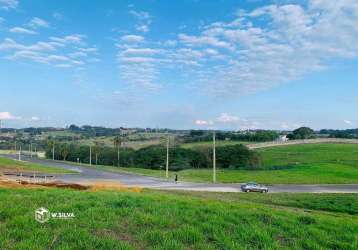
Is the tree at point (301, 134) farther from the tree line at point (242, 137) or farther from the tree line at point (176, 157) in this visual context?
the tree line at point (176, 157)

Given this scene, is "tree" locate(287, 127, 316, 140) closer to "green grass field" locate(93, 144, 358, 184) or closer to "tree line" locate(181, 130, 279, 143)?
"tree line" locate(181, 130, 279, 143)

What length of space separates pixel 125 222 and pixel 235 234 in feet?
7.74

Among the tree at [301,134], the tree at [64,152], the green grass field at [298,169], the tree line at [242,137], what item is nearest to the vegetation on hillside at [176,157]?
the green grass field at [298,169]

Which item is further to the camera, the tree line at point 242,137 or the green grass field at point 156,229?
the tree line at point 242,137

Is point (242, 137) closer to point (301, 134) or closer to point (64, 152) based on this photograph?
point (301, 134)

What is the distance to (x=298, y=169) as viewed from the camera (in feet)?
274

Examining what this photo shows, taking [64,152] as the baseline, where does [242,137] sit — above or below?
above

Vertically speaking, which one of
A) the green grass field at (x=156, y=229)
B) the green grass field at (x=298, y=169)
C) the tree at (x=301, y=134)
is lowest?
the green grass field at (x=298, y=169)

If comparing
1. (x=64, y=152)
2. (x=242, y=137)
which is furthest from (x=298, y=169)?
(x=64, y=152)

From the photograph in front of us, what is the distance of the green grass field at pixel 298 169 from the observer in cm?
6878

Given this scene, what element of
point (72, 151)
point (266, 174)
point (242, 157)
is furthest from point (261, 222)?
point (72, 151)

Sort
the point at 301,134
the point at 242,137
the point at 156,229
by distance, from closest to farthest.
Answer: the point at 156,229, the point at 242,137, the point at 301,134

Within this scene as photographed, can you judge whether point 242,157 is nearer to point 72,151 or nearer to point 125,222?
point 72,151

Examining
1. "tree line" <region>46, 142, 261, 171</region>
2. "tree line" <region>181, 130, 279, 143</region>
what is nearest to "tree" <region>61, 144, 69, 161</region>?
"tree line" <region>46, 142, 261, 171</region>
